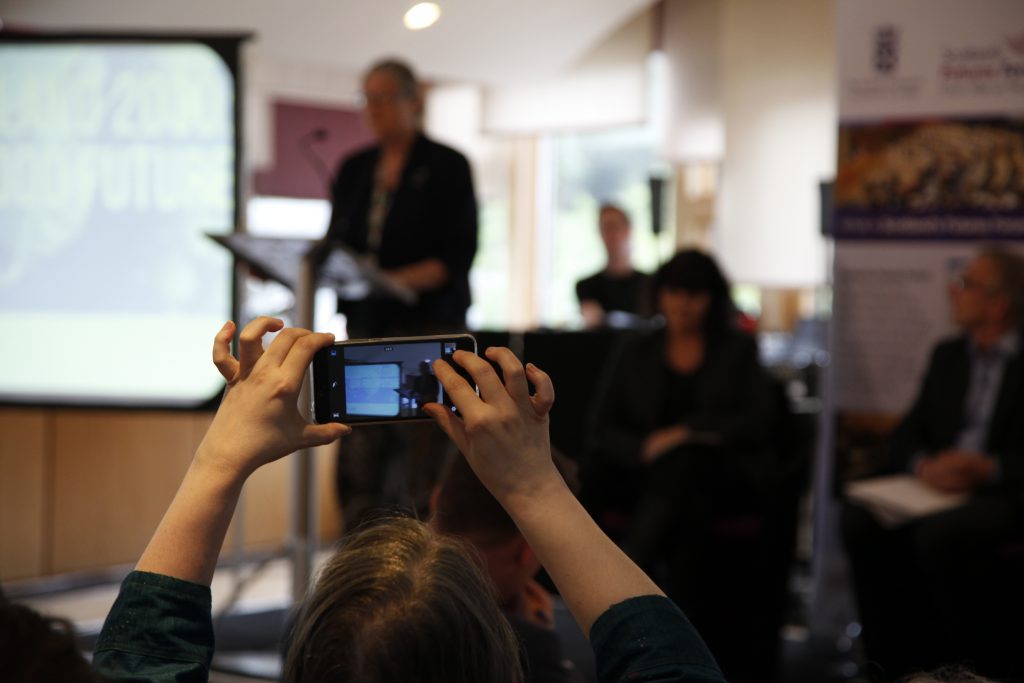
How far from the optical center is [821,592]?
10.9 ft

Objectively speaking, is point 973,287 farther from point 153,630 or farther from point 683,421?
point 153,630

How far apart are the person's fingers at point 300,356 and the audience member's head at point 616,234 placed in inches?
172

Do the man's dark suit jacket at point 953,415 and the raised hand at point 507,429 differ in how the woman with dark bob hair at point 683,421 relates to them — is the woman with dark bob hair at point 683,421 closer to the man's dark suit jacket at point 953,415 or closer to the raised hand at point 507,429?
the man's dark suit jacket at point 953,415

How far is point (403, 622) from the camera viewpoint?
2.42ft

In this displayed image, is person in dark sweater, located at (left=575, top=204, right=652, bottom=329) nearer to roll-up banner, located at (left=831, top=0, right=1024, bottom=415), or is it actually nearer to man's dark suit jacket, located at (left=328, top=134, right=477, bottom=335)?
roll-up banner, located at (left=831, top=0, right=1024, bottom=415)

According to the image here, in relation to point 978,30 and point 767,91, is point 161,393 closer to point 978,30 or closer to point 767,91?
point 978,30

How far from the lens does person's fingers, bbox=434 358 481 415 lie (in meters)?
0.75

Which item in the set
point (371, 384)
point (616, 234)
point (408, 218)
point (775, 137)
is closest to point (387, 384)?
point (371, 384)

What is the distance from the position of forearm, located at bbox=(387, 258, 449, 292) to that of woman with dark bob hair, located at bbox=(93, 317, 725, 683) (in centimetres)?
199

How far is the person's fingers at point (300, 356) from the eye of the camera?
783 mm

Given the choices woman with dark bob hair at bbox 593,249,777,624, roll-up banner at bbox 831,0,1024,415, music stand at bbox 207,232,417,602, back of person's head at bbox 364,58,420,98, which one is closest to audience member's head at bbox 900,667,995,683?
music stand at bbox 207,232,417,602

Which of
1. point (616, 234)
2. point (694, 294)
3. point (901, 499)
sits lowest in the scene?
point (901, 499)

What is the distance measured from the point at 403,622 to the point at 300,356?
20 centimetres

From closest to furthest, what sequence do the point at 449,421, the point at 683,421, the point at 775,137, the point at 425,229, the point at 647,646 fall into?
the point at 647,646, the point at 449,421, the point at 425,229, the point at 683,421, the point at 775,137
